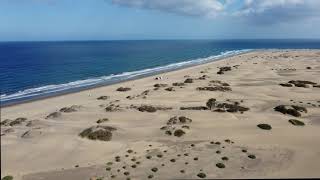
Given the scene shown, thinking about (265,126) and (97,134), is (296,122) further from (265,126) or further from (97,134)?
(97,134)

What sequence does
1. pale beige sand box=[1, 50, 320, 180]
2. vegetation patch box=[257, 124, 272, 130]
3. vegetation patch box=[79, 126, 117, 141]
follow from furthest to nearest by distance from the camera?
1. vegetation patch box=[257, 124, 272, 130]
2. vegetation patch box=[79, 126, 117, 141]
3. pale beige sand box=[1, 50, 320, 180]

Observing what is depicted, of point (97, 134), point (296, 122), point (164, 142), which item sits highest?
point (97, 134)

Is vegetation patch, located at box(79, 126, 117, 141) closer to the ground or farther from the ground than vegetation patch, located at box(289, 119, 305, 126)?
farther from the ground

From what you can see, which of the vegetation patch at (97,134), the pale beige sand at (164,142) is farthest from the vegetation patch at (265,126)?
the vegetation patch at (97,134)

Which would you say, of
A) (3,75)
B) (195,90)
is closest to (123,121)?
(195,90)

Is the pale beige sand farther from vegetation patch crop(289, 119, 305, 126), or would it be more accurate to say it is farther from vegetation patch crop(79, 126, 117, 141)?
vegetation patch crop(79, 126, 117, 141)

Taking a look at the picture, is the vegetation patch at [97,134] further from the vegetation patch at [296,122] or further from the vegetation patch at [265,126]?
the vegetation patch at [296,122]

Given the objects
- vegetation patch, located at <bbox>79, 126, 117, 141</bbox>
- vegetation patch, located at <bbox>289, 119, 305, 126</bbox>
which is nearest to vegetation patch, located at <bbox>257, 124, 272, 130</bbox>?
vegetation patch, located at <bbox>289, 119, 305, 126</bbox>

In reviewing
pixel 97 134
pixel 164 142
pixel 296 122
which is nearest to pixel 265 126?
pixel 296 122
